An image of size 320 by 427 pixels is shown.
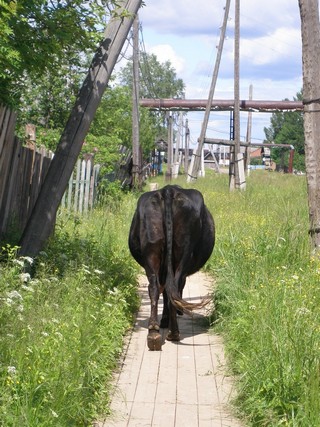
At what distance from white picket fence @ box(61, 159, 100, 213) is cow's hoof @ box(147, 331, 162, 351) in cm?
1086

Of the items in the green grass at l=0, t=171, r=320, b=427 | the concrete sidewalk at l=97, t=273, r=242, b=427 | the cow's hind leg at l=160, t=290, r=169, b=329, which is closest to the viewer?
the green grass at l=0, t=171, r=320, b=427

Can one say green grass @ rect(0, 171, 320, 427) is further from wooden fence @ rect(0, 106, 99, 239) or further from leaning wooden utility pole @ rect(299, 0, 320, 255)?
leaning wooden utility pole @ rect(299, 0, 320, 255)

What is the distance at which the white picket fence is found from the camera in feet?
67.4

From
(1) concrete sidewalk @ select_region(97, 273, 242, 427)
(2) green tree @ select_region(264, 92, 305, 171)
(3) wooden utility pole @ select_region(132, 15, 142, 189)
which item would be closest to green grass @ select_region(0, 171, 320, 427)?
(1) concrete sidewalk @ select_region(97, 273, 242, 427)

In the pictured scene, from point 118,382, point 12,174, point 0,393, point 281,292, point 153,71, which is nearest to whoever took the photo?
point 0,393

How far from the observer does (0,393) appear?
18.7ft

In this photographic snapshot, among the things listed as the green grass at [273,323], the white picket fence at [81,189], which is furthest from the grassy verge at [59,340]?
the white picket fence at [81,189]

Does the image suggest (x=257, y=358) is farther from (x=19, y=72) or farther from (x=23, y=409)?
(x=19, y=72)

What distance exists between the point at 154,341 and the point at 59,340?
7.52ft

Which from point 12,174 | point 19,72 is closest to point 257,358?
point 19,72

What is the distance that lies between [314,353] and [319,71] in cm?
496

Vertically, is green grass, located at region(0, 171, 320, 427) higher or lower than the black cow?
lower

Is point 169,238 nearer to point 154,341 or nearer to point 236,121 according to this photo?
point 154,341

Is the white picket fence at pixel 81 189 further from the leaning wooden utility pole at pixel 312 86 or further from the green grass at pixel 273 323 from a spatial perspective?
the leaning wooden utility pole at pixel 312 86
